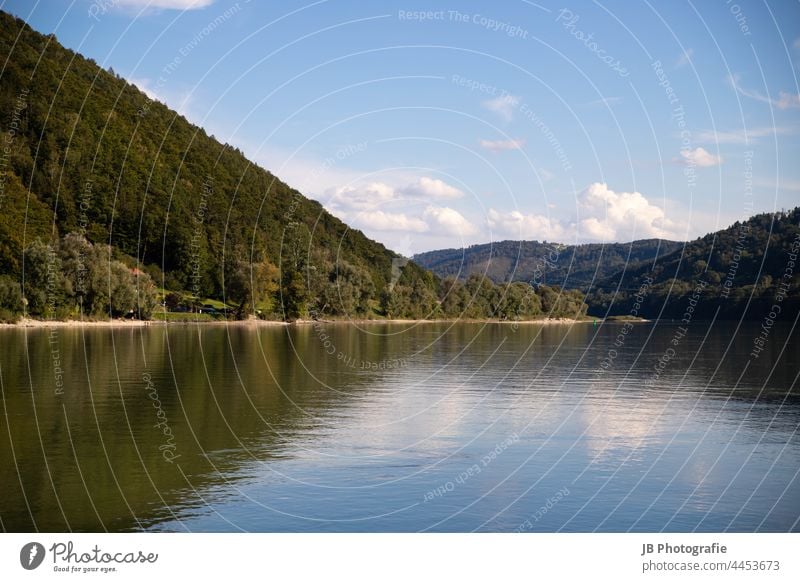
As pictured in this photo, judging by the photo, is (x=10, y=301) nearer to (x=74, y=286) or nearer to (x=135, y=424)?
(x=74, y=286)

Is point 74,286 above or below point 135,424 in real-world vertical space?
above

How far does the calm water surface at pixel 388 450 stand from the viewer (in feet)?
76.8

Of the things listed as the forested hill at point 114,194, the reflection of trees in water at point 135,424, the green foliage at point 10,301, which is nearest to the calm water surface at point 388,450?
the reflection of trees in water at point 135,424

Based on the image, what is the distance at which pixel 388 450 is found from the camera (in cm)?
3141

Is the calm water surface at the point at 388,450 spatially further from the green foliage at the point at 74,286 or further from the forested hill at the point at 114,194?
the forested hill at the point at 114,194

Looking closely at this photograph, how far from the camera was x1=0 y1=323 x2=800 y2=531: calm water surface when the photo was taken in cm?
2342

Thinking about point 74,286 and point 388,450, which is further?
point 74,286

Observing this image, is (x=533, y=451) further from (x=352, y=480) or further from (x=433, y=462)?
(x=352, y=480)

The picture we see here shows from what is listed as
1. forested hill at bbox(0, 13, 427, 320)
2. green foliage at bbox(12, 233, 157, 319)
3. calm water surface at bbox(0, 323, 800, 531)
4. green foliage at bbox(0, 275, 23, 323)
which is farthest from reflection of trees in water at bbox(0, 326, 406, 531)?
forested hill at bbox(0, 13, 427, 320)

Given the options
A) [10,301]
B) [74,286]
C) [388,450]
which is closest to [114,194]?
[74,286]

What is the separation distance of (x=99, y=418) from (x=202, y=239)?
15371cm

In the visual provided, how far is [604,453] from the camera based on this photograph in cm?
3178

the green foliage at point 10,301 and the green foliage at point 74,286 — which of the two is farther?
the green foliage at point 74,286
